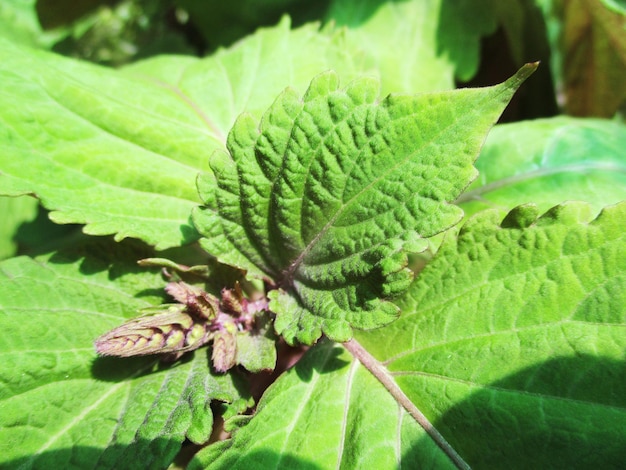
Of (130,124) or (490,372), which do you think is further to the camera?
(130,124)

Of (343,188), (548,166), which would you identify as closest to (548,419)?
(343,188)

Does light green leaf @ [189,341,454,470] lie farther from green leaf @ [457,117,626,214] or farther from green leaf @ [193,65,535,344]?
green leaf @ [457,117,626,214]

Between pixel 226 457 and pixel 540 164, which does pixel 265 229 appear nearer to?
pixel 226 457

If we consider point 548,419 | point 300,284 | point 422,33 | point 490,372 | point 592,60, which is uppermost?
point 422,33

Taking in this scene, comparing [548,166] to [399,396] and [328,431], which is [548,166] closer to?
[399,396]

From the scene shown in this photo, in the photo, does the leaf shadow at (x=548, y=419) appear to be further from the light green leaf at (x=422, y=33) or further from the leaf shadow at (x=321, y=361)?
the light green leaf at (x=422, y=33)

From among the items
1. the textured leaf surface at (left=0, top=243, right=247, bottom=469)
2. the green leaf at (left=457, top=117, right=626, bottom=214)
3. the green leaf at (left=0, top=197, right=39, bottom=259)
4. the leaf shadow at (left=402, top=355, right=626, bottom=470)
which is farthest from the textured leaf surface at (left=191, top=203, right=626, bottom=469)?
the green leaf at (left=0, top=197, right=39, bottom=259)

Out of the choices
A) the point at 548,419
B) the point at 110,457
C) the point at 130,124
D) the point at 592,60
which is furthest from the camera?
the point at 592,60

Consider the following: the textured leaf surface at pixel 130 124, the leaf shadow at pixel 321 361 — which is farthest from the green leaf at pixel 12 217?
the leaf shadow at pixel 321 361
